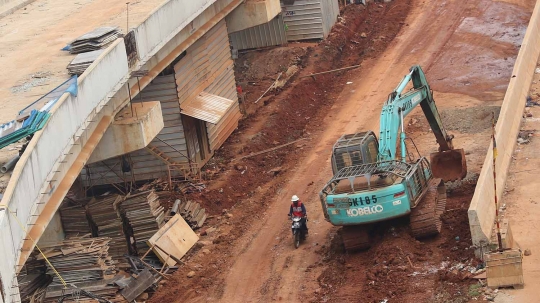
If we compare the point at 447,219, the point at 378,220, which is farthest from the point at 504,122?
the point at 378,220

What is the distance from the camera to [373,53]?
46938mm

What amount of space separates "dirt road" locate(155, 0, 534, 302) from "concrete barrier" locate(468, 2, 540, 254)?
0.88 meters

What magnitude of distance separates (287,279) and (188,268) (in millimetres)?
3365

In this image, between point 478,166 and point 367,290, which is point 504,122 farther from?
point 367,290

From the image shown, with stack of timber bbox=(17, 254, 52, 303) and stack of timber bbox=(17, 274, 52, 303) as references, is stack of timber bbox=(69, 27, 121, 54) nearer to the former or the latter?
stack of timber bbox=(17, 254, 52, 303)

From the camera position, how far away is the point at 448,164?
30375 mm

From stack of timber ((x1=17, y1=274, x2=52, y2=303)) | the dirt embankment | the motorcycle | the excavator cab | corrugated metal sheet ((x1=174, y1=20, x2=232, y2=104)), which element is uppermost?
corrugated metal sheet ((x1=174, y1=20, x2=232, y2=104))

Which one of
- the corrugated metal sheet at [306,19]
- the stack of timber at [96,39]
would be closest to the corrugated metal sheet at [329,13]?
the corrugated metal sheet at [306,19]

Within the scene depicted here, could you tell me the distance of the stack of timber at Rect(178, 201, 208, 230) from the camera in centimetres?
3130

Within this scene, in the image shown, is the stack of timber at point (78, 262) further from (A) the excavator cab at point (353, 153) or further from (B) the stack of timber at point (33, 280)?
(A) the excavator cab at point (353, 153)

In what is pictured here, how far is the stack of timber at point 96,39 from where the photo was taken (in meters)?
28.3

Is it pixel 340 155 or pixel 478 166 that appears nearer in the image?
pixel 340 155

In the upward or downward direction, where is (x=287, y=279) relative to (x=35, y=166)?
downward

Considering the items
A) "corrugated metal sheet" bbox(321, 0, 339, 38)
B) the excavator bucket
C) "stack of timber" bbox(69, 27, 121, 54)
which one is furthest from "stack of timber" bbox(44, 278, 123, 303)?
"corrugated metal sheet" bbox(321, 0, 339, 38)
